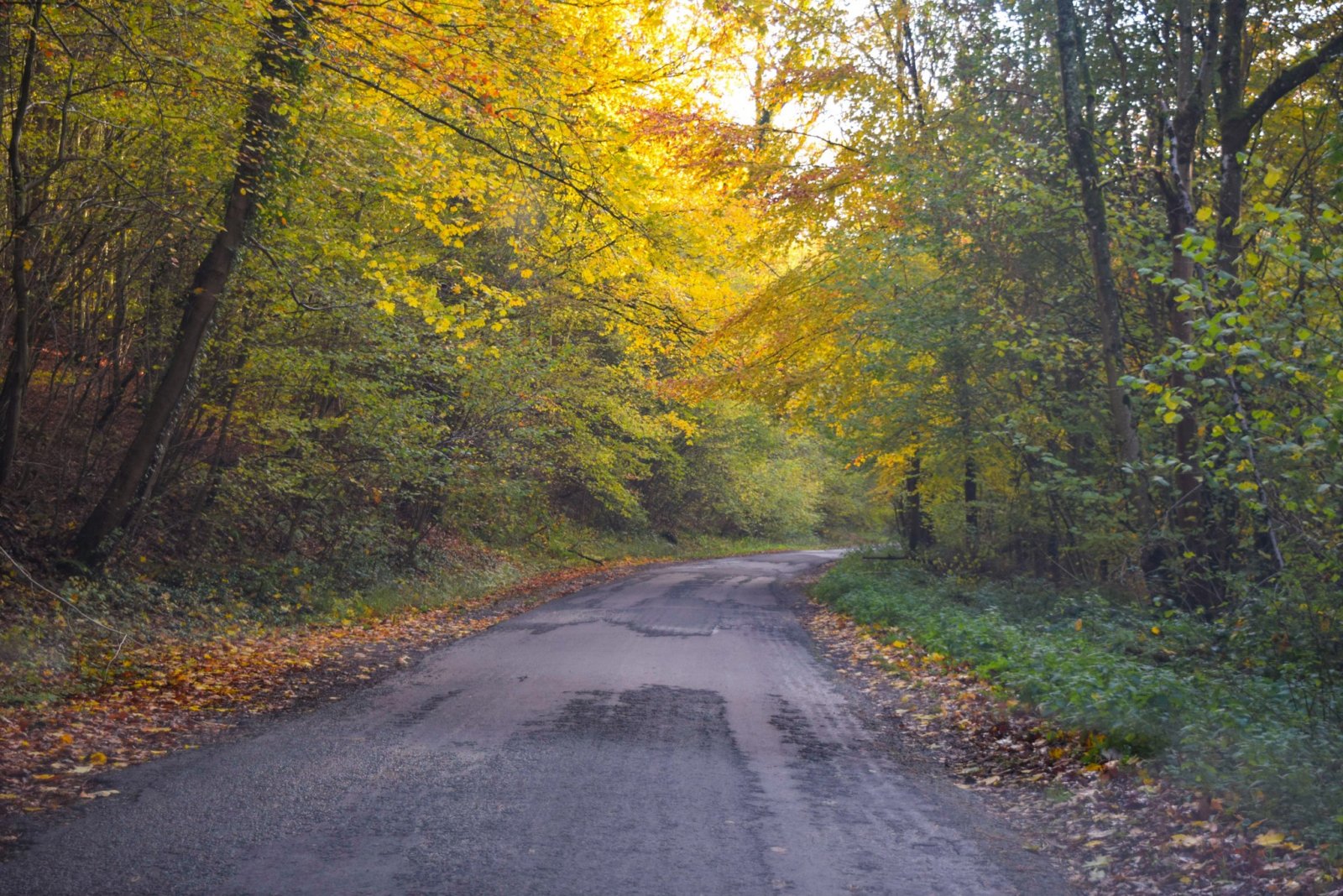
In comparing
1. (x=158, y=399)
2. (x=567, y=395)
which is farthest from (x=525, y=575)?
(x=158, y=399)

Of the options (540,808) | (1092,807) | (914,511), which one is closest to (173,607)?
(540,808)

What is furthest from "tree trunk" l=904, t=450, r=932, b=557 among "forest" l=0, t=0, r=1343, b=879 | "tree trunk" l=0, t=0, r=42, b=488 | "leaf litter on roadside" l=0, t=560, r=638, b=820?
"tree trunk" l=0, t=0, r=42, b=488

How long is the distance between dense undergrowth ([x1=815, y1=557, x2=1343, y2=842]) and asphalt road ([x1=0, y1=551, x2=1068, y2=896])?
1288 mm

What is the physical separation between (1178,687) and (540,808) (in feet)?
15.8

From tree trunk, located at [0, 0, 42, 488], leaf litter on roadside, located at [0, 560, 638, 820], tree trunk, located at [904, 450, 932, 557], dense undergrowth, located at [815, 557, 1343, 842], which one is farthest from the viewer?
tree trunk, located at [904, 450, 932, 557]

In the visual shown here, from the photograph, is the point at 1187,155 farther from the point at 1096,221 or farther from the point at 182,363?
the point at 182,363

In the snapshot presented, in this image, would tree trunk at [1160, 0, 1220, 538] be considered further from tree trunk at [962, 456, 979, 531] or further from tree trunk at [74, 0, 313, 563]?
tree trunk at [74, 0, 313, 563]

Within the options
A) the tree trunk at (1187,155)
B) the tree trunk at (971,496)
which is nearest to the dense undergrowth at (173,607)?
the tree trunk at (971,496)

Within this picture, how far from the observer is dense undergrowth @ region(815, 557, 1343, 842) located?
5.36 m

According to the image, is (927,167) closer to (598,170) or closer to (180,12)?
(598,170)

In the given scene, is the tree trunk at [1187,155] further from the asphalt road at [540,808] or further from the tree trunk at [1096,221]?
the asphalt road at [540,808]

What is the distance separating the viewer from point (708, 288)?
19.4m

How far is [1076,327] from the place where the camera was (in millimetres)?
13219

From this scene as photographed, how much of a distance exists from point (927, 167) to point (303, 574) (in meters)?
10.6
